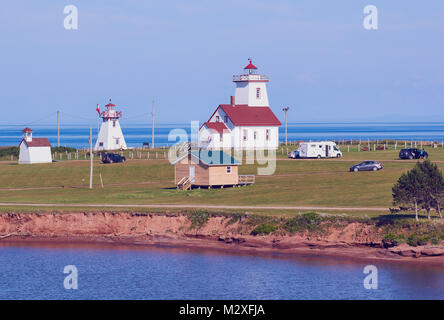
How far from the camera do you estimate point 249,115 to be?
354ft

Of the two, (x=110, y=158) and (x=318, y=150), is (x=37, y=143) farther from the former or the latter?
(x=318, y=150)

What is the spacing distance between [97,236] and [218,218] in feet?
32.1

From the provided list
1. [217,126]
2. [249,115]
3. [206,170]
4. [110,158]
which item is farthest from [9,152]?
[206,170]

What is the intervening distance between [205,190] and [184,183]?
2814mm

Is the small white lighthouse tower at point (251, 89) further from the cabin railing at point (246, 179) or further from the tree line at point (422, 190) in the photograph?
the tree line at point (422, 190)

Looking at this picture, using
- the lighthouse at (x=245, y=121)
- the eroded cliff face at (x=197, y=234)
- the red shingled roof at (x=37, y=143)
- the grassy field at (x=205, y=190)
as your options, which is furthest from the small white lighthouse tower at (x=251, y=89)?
the eroded cliff face at (x=197, y=234)

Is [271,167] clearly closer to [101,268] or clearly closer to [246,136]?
[246,136]

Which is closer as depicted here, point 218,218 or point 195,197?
point 218,218

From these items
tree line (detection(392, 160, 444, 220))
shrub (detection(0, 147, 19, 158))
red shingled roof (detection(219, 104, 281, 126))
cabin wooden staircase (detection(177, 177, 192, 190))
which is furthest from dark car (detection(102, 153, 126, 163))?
tree line (detection(392, 160, 444, 220))

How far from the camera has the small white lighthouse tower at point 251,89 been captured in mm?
109312

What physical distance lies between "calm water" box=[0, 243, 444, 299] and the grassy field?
8.91 meters
